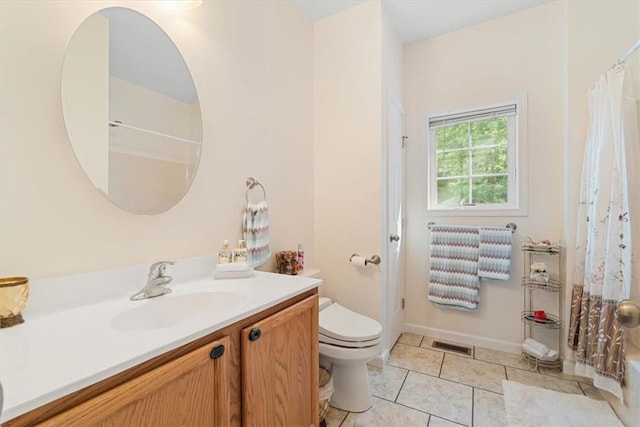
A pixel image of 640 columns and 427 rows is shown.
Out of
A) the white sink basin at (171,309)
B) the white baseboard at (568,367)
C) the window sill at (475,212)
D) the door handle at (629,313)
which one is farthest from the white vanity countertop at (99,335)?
the white baseboard at (568,367)

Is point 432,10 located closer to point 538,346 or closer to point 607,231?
point 607,231

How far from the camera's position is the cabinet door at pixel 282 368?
88cm

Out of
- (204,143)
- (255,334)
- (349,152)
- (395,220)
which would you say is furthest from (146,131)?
(395,220)

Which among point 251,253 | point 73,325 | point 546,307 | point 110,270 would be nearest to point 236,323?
point 73,325

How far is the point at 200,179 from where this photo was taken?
137cm

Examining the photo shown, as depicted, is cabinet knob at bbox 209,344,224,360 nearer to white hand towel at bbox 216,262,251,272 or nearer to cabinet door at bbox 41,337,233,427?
cabinet door at bbox 41,337,233,427

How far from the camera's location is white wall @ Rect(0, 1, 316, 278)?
833 millimetres

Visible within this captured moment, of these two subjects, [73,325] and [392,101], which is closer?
[73,325]

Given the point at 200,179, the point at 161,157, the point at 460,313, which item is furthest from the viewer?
the point at 460,313

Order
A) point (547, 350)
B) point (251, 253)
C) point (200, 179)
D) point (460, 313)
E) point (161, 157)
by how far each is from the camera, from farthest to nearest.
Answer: point (460, 313), point (547, 350), point (251, 253), point (200, 179), point (161, 157)

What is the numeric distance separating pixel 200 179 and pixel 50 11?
728 mm

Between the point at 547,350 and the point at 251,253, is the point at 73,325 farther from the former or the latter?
the point at 547,350

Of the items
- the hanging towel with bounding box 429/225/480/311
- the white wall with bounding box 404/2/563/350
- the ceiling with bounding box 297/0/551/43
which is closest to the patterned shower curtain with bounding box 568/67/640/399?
the white wall with bounding box 404/2/563/350

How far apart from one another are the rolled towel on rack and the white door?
3.07ft
